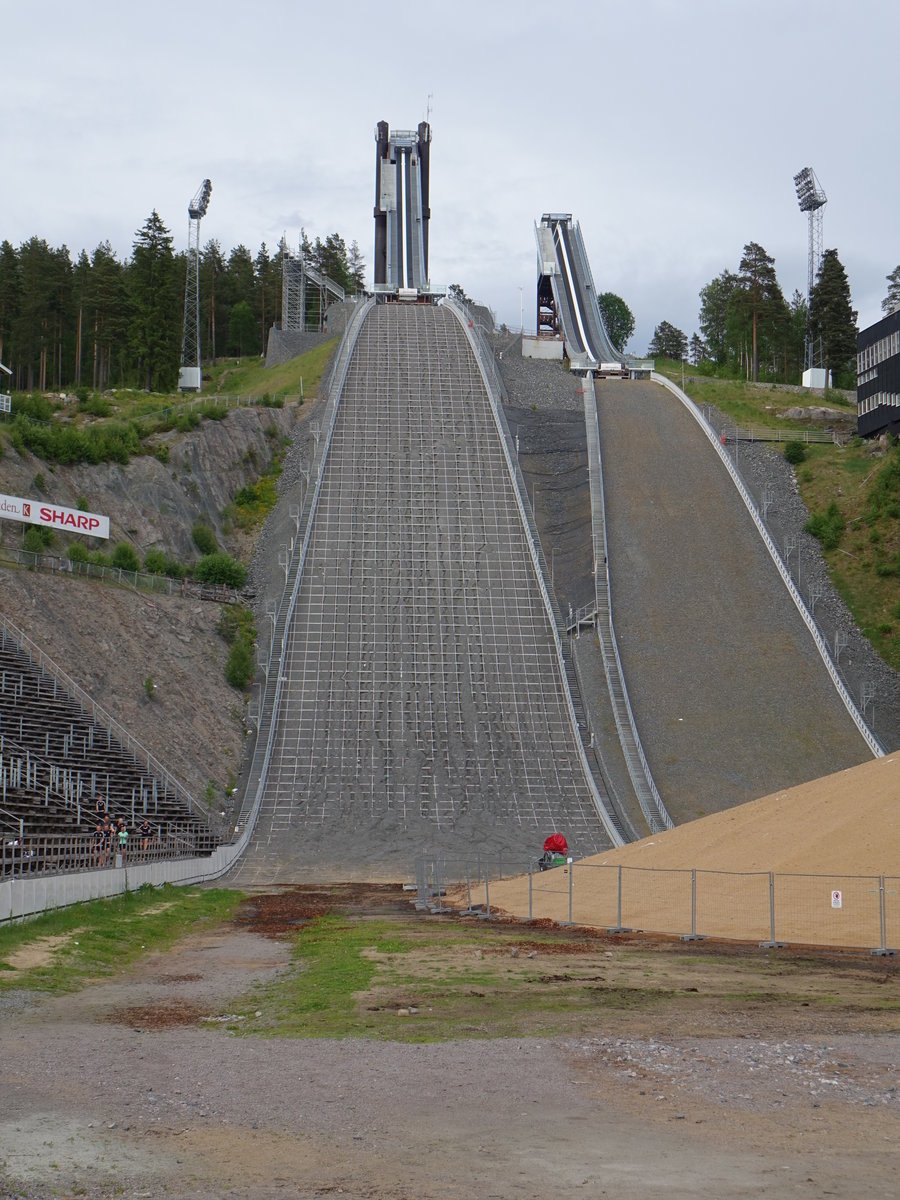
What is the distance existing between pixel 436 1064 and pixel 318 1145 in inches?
111

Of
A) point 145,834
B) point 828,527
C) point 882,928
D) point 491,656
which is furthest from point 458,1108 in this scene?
point 828,527

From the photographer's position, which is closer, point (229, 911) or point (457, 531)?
point (229, 911)

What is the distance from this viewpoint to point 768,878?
74.5ft

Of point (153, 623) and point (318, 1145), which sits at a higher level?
point (153, 623)

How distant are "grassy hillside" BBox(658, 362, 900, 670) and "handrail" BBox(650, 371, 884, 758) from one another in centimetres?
251

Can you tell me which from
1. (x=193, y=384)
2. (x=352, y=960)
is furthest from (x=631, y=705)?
(x=193, y=384)

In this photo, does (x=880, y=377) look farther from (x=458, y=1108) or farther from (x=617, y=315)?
(x=617, y=315)

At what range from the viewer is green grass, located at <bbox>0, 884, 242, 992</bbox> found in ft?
58.5

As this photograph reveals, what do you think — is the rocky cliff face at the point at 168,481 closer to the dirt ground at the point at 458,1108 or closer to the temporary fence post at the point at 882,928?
the temporary fence post at the point at 882,928

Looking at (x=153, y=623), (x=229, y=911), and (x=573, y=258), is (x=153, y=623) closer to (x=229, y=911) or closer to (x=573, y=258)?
(x=229, y=911)

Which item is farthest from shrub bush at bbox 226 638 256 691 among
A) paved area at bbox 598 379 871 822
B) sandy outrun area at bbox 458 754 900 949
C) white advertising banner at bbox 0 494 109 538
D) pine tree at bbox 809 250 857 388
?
pine tree at bbox 809 250 857 388

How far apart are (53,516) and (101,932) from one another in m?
27.4

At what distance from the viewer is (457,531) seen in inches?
2242

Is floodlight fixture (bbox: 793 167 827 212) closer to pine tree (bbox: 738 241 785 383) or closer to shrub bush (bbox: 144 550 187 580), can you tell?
pine tree (bbox: 738 241 785 383)
